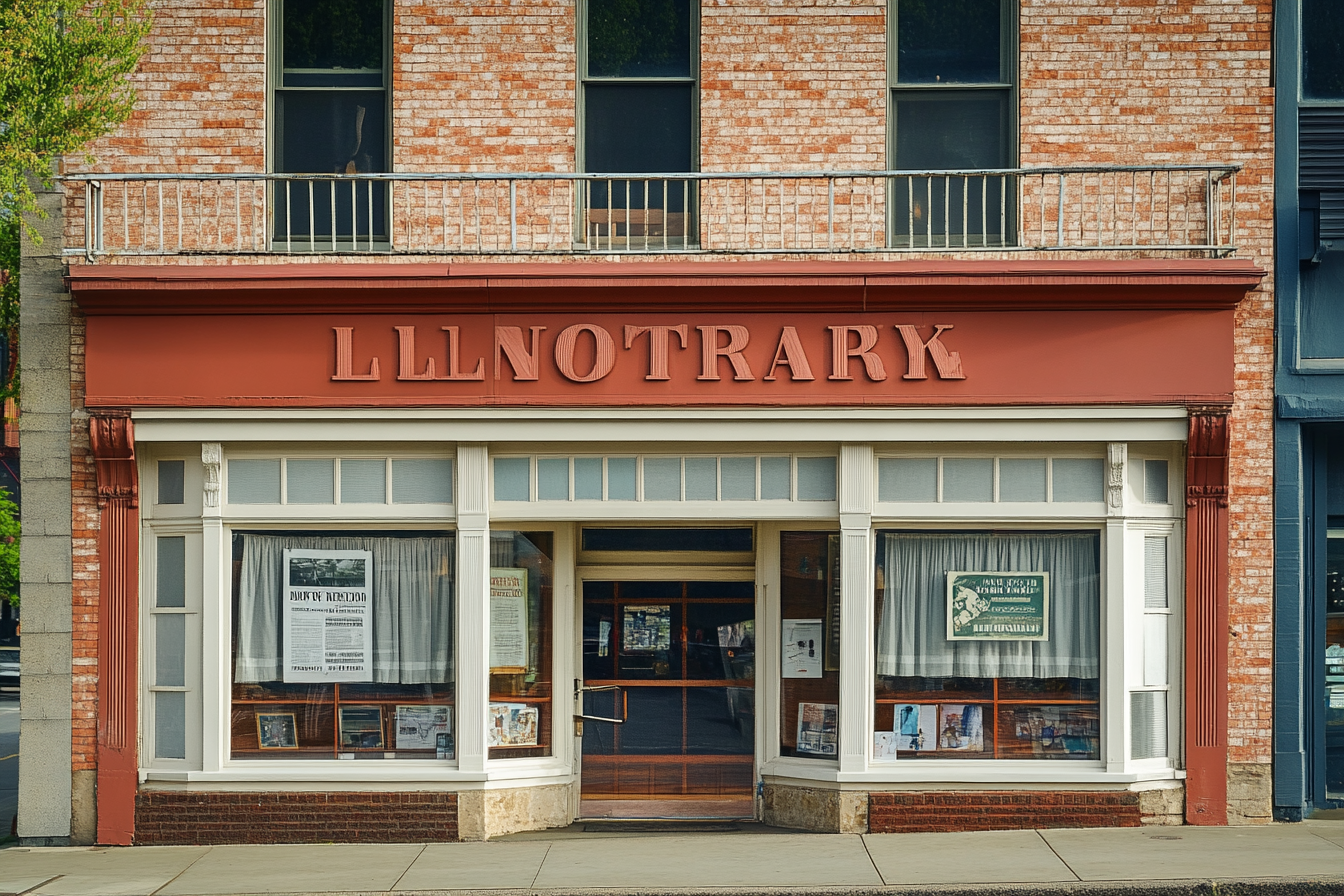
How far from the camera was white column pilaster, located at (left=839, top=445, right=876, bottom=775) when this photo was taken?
9.07 metres

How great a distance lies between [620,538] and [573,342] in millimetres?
1702

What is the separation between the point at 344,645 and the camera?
930 cm

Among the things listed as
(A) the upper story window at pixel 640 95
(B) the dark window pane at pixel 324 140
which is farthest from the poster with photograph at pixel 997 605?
(B) the dark window pane at pixel 324 140

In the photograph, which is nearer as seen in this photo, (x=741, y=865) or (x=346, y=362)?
(x=741, y=865)

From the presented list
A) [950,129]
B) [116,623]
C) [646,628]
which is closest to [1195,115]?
[950,129]

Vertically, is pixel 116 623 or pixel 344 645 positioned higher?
pixel 116 623

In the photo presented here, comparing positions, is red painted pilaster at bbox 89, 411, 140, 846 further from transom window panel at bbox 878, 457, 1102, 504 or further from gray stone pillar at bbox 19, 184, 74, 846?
transom window panel at bbox 878, 457, 1102, 504

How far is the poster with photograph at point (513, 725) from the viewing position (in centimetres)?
944

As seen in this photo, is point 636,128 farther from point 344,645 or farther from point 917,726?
point 917,726

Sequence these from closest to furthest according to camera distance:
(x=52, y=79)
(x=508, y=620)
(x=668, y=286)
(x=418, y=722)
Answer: (x=52, y=79) → (x=668, y=286) → (x=418, y=722) → (x=508, y=620)

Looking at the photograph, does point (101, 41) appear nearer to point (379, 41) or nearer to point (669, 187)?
point (379, 41)

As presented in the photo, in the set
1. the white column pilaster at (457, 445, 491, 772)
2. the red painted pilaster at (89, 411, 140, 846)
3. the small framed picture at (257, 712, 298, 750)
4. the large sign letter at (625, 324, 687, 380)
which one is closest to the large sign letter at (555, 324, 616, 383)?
the large sign letter at (625, 324, 687, 380)

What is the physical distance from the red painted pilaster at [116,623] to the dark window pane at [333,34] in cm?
307

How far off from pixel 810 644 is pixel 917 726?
0.99 m
